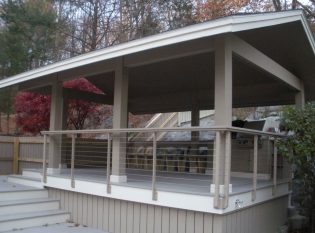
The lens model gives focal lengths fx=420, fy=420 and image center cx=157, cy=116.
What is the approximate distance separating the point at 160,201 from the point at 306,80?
17.1 feet

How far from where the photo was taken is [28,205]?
7664 millimetres

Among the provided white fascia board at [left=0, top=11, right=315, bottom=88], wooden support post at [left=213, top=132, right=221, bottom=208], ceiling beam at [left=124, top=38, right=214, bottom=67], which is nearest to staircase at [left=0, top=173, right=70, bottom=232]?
white fascia board at [left=0, top=11, right=315, bottom=88]

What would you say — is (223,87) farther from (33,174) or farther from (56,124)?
(33,174)

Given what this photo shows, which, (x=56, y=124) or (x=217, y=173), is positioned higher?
(x=56, y=124)

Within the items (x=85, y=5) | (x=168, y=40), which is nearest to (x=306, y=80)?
(x=168, y=40)

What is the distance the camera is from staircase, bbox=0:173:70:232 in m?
7.03

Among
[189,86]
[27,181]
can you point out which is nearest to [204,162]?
[189,86]

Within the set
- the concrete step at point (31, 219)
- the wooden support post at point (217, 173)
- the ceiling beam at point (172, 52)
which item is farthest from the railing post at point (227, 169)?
the concrete step at point (31, 219)

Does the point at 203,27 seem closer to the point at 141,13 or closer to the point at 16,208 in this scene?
the point at 16,208

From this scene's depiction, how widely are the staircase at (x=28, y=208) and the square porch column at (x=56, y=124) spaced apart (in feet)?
1.76

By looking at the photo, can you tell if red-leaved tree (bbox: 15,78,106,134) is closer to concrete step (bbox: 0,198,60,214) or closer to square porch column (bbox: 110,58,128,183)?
concrete step (bbox: 0,198,60,214)

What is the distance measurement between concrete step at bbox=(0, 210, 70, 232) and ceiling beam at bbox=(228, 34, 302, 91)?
171 inches

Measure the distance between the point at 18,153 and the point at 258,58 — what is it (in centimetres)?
911

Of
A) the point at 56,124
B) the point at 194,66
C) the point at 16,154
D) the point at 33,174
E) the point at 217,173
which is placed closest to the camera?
the point at 217,173
